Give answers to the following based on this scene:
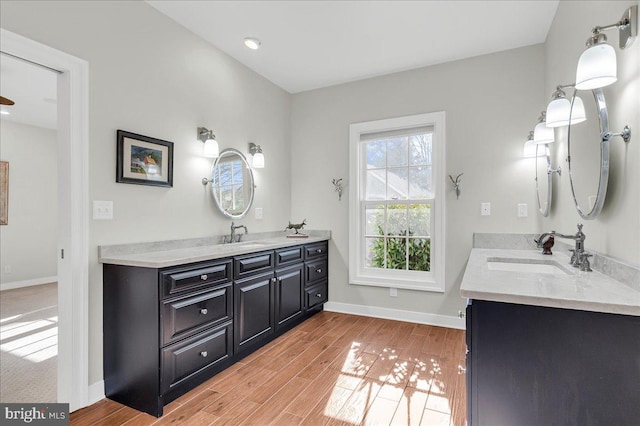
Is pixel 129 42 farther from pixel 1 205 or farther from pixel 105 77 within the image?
pixel 1 205

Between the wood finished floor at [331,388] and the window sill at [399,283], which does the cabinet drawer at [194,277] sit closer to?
the wood finished floor at [331,388]

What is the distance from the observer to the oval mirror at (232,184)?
9.84ft

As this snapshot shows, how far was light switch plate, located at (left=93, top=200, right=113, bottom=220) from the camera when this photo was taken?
80.0 inches

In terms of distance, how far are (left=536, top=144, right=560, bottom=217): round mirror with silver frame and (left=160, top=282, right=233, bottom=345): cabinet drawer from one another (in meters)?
2.54

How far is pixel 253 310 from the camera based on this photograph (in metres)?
2.63

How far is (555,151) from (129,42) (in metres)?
3.30

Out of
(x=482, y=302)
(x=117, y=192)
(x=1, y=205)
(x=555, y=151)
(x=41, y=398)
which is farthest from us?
(x=1, y=205)

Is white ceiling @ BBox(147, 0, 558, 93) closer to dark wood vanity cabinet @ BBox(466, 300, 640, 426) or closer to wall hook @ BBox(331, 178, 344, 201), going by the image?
wall hook @ BBox(331, 178, 344, 201)

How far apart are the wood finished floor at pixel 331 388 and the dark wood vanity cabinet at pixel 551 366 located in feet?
2.72

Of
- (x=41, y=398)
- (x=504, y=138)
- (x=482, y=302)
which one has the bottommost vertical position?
(x=41, y=398)

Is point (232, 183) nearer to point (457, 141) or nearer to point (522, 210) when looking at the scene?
point (457, 141)

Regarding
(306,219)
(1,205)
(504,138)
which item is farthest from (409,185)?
(1,205)

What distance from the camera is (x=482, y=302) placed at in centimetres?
116

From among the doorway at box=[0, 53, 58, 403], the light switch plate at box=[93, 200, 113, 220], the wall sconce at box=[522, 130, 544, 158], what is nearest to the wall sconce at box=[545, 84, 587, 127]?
the wall sconce at box=[522, 130, 544, 158]
